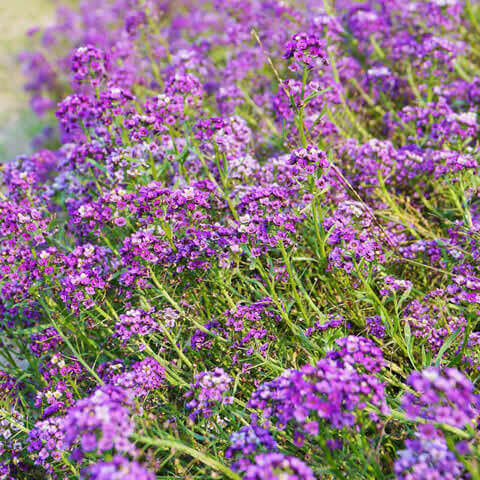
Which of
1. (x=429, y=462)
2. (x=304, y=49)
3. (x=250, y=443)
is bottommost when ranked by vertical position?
(x=429, y=462)

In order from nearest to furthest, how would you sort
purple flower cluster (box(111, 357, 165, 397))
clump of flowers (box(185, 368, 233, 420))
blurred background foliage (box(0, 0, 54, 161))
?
clump of flowers (box(185, 368, 233, 420)), purple flower cluster (box(111, 357, 165, 397)), blurred background foliage (box(0, 0, 54, 161))

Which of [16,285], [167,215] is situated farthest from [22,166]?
[167,215]

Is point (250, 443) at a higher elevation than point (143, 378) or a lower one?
lower

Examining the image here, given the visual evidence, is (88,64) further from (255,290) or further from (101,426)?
(101,426)

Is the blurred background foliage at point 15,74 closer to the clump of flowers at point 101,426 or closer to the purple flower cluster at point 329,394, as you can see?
the clump of flowers at point 101,426

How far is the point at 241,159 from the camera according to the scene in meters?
4.93

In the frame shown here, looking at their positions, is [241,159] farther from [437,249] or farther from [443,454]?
[443,454]

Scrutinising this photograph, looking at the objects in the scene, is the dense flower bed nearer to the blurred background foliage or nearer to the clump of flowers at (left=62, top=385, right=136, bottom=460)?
the clump of flowers at (left=62, top=385, right=136, bottom=460)

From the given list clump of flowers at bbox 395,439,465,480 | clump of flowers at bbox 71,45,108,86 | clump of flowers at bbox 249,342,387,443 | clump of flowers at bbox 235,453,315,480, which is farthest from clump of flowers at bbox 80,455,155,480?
clump of flowers at bbox 71,45,108,86

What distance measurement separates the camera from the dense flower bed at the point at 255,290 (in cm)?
262

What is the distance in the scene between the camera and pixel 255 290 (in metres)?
4.19

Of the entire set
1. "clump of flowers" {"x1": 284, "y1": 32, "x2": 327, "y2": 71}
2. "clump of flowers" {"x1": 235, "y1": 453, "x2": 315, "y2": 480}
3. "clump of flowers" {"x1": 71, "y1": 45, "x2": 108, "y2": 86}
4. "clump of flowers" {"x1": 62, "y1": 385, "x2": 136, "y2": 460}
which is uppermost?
"clump of flowers" {"x1": 71, "y1": 45, "x2": 108, "y2": 86}

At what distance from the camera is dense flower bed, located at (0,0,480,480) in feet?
8.60

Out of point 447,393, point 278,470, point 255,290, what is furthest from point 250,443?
point 255,290
